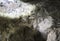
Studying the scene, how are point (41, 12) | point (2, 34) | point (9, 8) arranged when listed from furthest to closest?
point (9, 8)
point (41, 12)
point (2, 34)

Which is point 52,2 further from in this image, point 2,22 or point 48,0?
point 2,22

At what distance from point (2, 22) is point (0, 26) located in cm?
7

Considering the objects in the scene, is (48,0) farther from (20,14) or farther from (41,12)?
(20,14)

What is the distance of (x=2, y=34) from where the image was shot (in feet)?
5.07

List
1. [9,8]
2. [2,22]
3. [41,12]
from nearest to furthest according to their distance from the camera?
[2,22] < [41,12] < [9,8]

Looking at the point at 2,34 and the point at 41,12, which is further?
the point at 41,12

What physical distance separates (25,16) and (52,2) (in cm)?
47

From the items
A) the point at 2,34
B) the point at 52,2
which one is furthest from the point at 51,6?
the point at 2,34

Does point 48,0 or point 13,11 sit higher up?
point 48,0

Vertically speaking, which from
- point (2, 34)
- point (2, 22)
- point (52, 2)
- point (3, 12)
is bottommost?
point (2, 34)

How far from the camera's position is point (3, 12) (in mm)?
1817

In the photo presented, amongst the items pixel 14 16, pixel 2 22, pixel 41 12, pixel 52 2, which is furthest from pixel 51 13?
pixel 2 22

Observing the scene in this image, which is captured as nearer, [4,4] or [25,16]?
[25,16]

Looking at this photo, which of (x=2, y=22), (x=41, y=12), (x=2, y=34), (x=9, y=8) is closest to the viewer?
(x=2, y=34)
